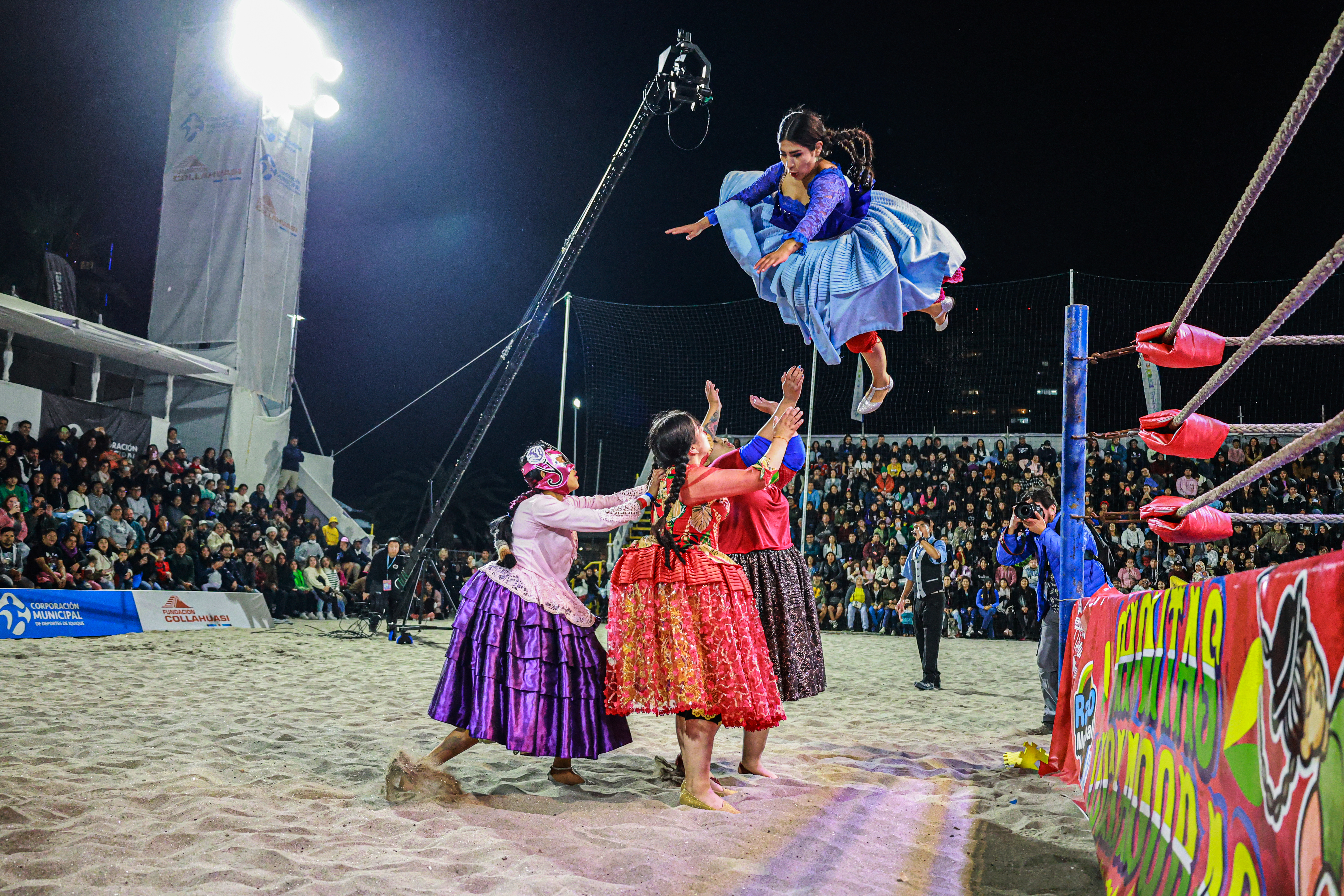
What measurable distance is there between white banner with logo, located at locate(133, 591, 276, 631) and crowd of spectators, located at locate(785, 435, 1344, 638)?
7.32 metres

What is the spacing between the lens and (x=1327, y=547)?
462 inches

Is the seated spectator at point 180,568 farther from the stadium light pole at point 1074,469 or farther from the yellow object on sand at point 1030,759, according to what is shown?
the stadium light pole at point 1074,469

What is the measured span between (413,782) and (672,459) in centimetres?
143

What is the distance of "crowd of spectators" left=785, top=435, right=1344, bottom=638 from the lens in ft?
41.3

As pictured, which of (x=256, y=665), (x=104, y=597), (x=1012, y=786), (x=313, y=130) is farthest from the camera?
(x=313, y=130)

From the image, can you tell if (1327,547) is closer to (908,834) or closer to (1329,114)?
(1329,114)

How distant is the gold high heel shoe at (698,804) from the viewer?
2.97m

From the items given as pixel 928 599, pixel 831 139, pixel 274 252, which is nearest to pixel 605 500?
pixel 831 139

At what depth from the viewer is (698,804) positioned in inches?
118

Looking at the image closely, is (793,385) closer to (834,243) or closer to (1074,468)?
(834,243)

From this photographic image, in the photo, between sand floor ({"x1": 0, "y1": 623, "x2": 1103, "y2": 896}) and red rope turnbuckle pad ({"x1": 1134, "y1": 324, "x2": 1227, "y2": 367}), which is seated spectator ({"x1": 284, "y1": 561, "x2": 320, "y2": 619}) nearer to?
sand floor ({"x1": 0, "y1": 623, "x2": 1103, "y2": 896})

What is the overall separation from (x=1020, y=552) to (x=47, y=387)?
14.8 metres

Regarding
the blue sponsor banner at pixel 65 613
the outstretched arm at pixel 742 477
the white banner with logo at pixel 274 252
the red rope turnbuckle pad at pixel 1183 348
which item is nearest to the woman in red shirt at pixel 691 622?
the outstretched arm at pixel 742 477

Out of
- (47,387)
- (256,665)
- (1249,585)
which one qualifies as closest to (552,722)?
(1249,585)
